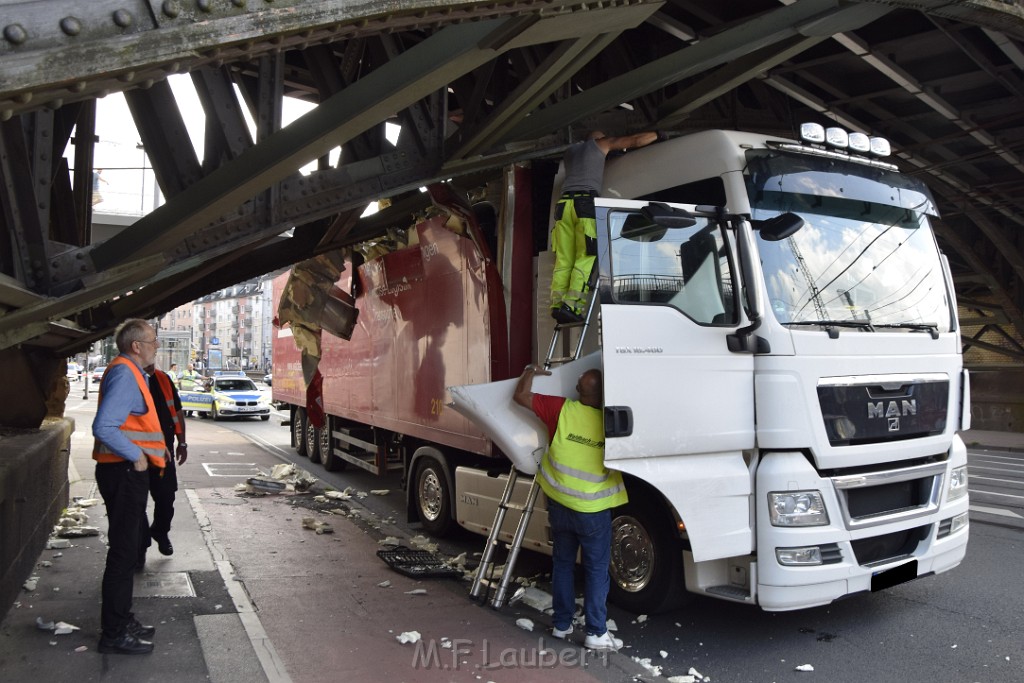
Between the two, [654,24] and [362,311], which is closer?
[654,24]

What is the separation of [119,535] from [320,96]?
11.1 ft

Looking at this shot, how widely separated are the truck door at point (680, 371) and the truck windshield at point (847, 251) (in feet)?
1.22

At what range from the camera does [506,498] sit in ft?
18.1

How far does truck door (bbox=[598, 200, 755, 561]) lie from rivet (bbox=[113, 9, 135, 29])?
2.90 meters

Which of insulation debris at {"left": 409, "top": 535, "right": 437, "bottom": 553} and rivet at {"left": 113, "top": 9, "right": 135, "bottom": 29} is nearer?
rivet at {"left": 113, "top": 9, "right": 135, "bottom": 29}

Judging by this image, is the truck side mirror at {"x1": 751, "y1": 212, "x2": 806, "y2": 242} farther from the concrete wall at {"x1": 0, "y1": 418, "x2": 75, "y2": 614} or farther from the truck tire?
the concrete wall at {"x1": 0, "y1": 418, "x2": 75, "y2": 614}

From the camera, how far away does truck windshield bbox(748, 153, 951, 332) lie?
4801 mm

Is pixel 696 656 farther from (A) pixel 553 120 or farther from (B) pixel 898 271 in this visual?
(A) pixel 553 120

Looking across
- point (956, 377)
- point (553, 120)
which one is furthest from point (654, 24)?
point (956, 377)

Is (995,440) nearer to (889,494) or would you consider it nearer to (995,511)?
(995,511)

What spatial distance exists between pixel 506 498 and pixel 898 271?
3.03m

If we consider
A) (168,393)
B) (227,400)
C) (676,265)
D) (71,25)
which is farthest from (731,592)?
(227,400)

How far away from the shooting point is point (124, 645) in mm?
4469

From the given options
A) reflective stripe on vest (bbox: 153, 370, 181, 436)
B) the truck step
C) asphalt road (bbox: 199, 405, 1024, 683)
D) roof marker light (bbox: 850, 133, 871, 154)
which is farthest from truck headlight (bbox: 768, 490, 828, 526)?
reflective stripe on vest (bbox: 153, 370, 181, 436)
